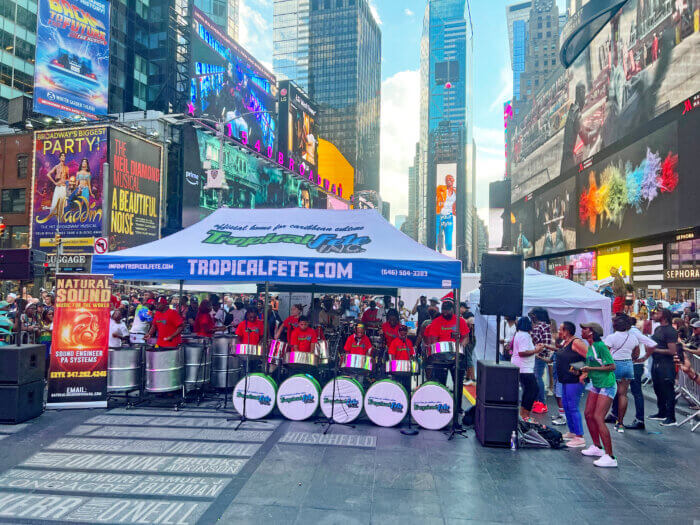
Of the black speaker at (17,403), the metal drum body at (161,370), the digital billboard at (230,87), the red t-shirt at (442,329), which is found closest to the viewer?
the black speaker at (17,403)

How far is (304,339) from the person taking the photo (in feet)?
31.0

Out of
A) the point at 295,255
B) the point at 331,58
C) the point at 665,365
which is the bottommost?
the point at 665,365

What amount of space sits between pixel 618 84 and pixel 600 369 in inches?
1355

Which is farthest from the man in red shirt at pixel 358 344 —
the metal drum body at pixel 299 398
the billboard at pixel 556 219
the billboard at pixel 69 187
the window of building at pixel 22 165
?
the billboard at pixel 556 219

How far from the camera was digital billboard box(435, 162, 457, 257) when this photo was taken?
154 meters

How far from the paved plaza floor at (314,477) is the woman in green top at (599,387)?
321 mm

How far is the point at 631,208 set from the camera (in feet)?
103

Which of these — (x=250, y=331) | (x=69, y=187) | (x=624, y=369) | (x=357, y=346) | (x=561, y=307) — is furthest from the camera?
(x=69, y=187)

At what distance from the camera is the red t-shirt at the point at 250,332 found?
32.3 feet

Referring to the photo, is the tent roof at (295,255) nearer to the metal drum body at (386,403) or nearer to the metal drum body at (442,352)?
the metal drum body at (442,352)

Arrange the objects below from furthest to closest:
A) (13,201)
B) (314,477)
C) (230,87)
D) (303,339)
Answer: (230,87) → (13,201) → (303,339) → (314,477)

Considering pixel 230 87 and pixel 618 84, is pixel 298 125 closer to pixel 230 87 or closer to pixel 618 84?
pixel 230 87

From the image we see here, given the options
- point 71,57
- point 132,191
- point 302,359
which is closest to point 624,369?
point 302,359

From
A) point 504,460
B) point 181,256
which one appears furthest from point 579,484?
point 181,256
